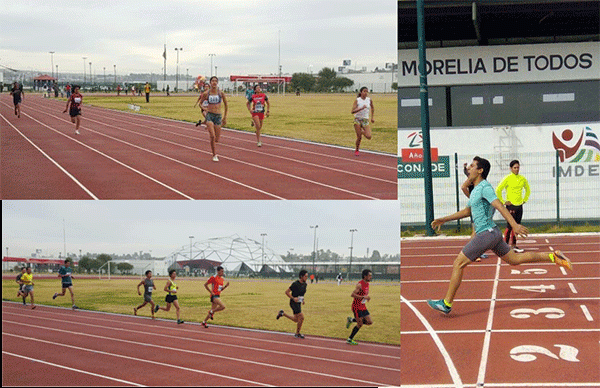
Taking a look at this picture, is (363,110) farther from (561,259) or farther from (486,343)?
(486,343)

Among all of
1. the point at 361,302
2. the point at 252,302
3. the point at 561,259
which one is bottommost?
the point at 252,302

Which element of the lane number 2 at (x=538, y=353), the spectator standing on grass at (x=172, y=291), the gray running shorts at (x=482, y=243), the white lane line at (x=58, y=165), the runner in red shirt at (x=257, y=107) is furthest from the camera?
the runner in red shirt at (x=257, y=107)

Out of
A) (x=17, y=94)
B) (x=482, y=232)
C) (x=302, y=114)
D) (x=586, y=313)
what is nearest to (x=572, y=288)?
(x=586, y=313)

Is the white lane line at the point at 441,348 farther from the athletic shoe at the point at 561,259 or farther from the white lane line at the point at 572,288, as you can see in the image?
the white lane line at the point at 572,288

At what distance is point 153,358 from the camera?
26.2ft

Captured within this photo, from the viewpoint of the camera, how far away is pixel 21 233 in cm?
771

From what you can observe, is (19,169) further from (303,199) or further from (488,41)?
(488,41)

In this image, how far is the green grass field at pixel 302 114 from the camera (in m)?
11.2

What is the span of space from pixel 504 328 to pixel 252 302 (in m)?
5.75

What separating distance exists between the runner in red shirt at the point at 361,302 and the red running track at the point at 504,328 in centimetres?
44

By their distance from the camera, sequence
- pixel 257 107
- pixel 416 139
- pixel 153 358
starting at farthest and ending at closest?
pixel 416 139
pixel 257 107
pixel 153 358

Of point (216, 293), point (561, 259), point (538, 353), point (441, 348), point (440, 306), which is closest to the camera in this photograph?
point (538, 353)

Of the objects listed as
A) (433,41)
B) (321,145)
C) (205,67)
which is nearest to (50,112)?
(205,67)

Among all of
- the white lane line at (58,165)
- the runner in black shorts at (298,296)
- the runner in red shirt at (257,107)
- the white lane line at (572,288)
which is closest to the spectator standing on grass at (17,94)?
the white lane line at (58,165)
